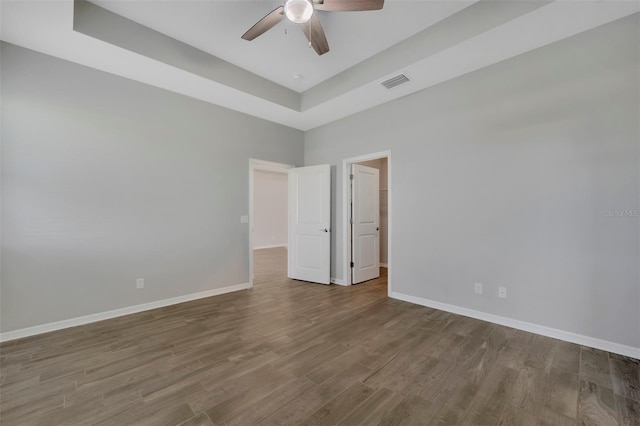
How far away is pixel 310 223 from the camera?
4.93 m

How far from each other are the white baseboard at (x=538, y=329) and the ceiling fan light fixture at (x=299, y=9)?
3525 mm

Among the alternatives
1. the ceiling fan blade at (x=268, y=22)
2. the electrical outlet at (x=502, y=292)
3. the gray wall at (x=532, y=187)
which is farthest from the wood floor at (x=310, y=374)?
the ceiling fan blade at (x=268, y=22)

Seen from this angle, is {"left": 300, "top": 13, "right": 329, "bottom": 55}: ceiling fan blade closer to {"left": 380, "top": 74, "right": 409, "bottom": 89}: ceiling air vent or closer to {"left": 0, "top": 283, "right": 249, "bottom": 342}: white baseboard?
{"left": 380, "top": 74, "right": 409, "bottom": 89}: ceiling air vent

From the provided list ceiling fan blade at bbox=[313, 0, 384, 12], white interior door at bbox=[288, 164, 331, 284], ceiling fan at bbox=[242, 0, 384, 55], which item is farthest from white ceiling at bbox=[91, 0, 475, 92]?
white interior door at bbox=[288, 164, 331, 284]

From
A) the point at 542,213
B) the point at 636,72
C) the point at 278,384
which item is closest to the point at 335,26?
the point at 636,72

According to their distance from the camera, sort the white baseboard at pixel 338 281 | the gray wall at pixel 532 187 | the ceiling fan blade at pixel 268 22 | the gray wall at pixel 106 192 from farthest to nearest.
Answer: the white baseboard at pixel 338 281
the gray wall at pixel 106 192
the gray wall at pixel 532 187
the ceiling fan blade at pixel 268 22

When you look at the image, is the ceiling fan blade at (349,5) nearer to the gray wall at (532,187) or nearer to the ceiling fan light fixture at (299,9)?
the ceiling fan light fixture at (299,9)

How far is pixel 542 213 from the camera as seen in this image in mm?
2699

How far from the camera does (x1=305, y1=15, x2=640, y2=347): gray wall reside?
2336mm

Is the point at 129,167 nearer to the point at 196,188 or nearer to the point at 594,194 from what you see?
the point at 196,188

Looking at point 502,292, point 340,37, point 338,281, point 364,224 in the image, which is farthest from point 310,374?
point 340,37

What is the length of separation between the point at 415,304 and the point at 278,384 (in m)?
2.38

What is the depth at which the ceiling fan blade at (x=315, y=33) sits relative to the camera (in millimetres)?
→ 2272

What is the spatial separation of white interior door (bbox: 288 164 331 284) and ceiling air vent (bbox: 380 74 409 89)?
5.52ft
